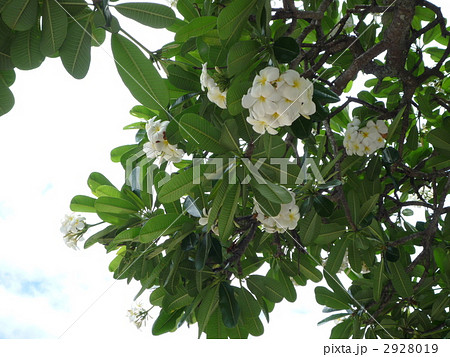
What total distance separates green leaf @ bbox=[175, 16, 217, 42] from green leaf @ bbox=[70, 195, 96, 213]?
0.75m

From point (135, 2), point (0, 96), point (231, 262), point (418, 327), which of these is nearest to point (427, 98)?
point (418, 327)

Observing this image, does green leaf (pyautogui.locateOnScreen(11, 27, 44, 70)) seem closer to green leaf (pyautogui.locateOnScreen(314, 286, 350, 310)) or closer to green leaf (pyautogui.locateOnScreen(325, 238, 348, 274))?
green leaf (pyautogui.locateOnScreen(325, 238, 348, 274))

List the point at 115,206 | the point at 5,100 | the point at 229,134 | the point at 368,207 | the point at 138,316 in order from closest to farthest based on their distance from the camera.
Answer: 1. the point at 229,134
2. the point at 5,100
3. the point at 368,207
4. the point at 115,206
5. the point at 138,316

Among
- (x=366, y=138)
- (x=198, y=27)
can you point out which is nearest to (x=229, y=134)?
(x=198, y=27)

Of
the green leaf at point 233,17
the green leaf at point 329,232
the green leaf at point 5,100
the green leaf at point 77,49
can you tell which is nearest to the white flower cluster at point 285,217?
the green leaf at point 329,232

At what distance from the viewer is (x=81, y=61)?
105cm

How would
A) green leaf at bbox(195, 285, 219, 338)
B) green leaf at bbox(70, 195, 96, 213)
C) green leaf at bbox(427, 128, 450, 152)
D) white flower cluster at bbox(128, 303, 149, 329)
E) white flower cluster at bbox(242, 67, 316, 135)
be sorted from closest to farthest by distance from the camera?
white flower cluster at bbox(242, 67, 316, 135), green leaf at bbox(195, 285, 219, 338), green leaf at bbox(427, 128, 450, 152), green leaf at bbox(70, 195, 96, 213), white flower cluster at bbox(128, 303, 149, 329)

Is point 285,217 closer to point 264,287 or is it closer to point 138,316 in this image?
point 264,287

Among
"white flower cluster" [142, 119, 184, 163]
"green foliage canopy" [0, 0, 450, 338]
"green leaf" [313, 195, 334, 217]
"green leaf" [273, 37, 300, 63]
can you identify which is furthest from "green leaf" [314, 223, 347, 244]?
"green leaf" [273, 37, 300, 63]

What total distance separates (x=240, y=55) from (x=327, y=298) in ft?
3.30

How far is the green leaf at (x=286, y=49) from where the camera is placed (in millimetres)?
926

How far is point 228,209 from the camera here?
1.06m

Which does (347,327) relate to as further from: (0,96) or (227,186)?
(0,96)

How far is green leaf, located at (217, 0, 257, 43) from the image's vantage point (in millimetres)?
891
